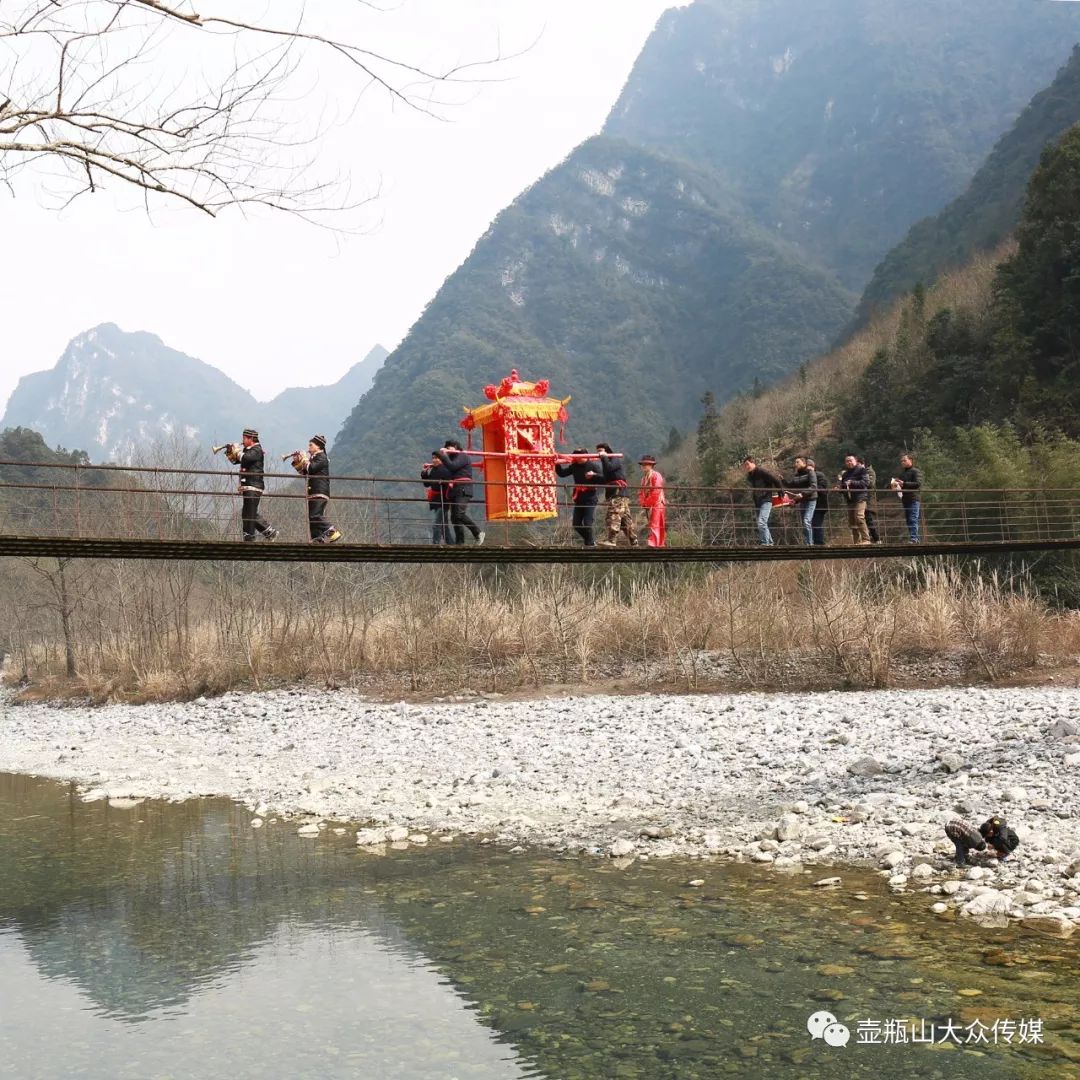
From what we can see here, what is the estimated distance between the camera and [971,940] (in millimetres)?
6676

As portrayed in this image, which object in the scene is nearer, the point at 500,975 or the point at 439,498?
the point at 500,975

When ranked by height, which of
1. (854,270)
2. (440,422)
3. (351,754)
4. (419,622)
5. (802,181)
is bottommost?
(351,754)

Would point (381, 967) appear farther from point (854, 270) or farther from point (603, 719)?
point (854, 270)

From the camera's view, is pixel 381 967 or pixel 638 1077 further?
pixel 381 967

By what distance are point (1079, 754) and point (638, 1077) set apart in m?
6.78

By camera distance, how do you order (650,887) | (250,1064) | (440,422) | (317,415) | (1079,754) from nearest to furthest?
(250,1064) → (650,887) → (1079,754) → (440,422) → (317,415)

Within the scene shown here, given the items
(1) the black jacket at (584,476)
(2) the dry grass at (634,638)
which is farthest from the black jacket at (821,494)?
(2) the dry grass at (634,638)

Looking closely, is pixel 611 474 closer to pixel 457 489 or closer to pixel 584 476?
pixel 584 476

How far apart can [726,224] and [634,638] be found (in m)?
83.1

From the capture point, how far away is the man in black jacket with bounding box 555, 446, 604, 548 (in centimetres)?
1262

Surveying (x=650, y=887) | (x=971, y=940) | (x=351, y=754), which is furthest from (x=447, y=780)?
(x=971, y=940)

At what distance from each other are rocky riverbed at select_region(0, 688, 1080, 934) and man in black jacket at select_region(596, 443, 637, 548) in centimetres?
270

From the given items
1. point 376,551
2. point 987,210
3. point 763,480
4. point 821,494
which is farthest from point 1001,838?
point 987,210

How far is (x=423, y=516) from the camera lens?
3453 centimetres
